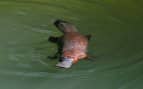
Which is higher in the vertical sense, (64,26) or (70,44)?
(64,26)

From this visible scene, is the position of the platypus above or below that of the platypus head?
below

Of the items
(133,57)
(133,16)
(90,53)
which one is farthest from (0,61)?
(133,16)

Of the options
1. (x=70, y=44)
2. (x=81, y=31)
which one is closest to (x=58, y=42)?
(x=70, y=44)

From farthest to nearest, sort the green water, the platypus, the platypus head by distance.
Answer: the platypus head → the platypus → the green water

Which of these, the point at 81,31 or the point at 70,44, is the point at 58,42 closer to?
the point at 70,44

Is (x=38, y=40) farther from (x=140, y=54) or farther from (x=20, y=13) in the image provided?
(x=140, y=54)
